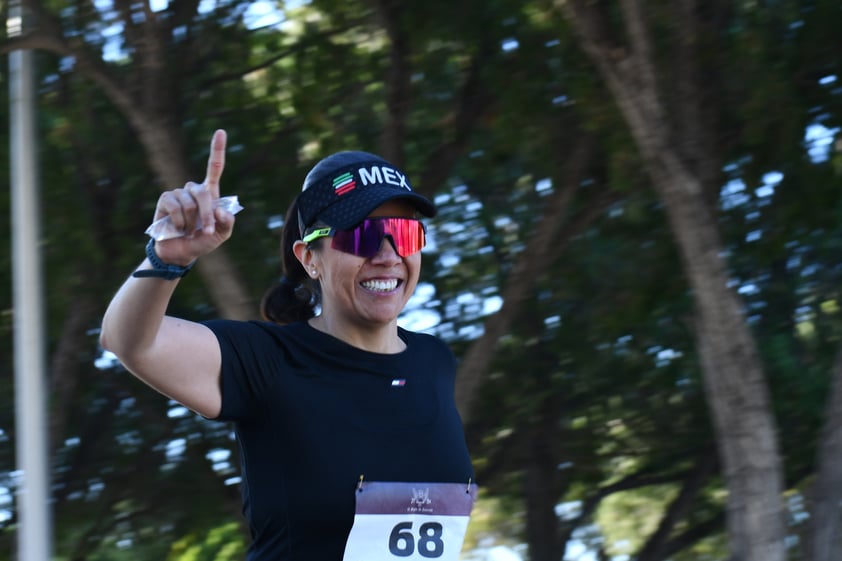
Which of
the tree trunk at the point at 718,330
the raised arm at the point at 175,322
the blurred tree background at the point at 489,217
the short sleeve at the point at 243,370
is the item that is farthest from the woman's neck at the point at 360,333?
the blurred tree background at the point at 489,217

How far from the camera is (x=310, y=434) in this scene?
2.39 m

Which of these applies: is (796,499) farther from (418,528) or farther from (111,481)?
(418,528)

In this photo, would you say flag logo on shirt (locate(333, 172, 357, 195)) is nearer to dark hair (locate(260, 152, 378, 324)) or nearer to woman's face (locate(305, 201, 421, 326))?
woman's face (locate(305, 201, 421, 326))

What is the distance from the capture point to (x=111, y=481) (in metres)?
7.70

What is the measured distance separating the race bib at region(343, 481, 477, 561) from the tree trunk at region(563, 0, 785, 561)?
276 cm

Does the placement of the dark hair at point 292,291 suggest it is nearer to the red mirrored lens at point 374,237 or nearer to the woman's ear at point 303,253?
the woman's ear at point 303,253

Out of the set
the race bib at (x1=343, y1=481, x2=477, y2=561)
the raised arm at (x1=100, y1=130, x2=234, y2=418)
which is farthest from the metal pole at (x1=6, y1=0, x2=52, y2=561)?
the raised arm at (x1=100, y1=130, x2=234, y2=418)

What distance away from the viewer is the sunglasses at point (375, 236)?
263cm

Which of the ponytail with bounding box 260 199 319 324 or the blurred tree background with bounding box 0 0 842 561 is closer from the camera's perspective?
the ponytail with bounding box 260 199 319 324

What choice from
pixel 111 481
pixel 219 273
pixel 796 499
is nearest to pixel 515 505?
pixel 796 499

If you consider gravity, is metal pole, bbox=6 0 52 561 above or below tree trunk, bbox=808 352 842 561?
above

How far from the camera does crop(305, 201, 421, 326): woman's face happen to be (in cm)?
262

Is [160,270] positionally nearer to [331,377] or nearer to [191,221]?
[191,221]

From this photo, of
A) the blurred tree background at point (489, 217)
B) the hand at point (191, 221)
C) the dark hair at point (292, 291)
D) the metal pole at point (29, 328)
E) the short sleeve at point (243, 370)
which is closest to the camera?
the hand at point (191, 221)
